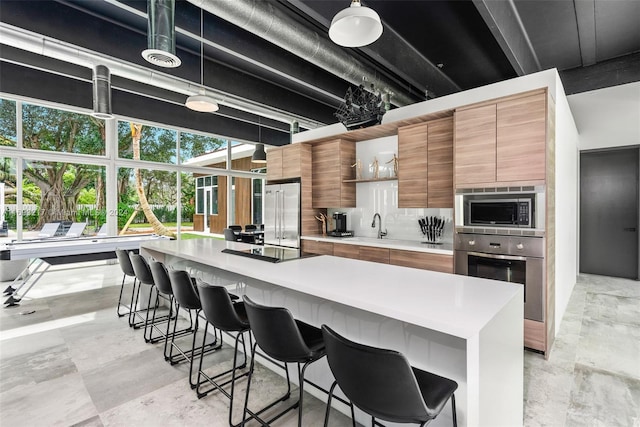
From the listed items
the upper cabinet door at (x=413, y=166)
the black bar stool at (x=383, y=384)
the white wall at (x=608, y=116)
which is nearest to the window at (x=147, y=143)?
the upper cabinet door at (x=413, y=166)

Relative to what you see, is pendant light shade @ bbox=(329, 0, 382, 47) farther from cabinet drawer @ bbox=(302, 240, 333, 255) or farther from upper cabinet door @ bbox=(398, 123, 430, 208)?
cabinet drawer @ bbox=(302, 240, 333, 255)

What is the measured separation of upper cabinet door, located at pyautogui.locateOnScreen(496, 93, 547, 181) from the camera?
2.81 meters

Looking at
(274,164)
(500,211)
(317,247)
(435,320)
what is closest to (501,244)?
(500,211)

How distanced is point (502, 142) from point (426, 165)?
95 cm

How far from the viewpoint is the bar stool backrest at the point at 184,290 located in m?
2.45

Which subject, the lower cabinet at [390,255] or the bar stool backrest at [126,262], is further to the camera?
the bar stool backrest at [126,262]

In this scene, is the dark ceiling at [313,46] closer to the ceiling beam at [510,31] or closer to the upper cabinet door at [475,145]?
the ceiling beam at [510,31]

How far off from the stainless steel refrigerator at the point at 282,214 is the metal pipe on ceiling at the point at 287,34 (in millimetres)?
1995

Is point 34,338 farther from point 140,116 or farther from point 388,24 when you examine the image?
point 388,24

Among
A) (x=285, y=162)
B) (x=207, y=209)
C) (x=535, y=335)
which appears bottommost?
(x=535, y=335)

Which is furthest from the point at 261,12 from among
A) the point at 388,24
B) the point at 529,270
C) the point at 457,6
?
the point at 529,270

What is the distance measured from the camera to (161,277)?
2.90 metres

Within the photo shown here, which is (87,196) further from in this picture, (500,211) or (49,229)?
A: (500,211)

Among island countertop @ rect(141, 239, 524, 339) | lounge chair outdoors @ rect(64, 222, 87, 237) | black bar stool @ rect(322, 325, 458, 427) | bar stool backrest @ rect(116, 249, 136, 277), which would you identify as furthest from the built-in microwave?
lounge chair outdoors @ rect(64, 222, 87, 237)
